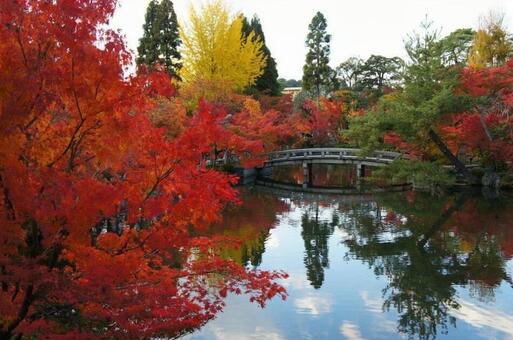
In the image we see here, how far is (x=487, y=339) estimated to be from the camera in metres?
9.56

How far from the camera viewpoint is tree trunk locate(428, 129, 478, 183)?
26875mm

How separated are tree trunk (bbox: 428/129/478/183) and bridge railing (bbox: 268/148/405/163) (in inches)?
97.6

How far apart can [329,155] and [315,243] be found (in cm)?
1719

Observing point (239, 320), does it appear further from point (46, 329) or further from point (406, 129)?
point (406, 129)

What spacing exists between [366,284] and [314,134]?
31.0 meters

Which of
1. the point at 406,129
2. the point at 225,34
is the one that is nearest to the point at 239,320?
the point at 406,129

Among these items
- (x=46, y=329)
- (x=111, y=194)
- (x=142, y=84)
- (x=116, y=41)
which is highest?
(x=116, y=41)

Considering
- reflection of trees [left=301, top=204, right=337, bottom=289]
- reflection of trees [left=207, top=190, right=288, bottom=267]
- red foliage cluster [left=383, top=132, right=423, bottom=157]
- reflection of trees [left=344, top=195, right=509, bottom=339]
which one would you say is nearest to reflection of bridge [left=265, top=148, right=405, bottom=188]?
red foliage cluster [left=383, top=132, right=423, bottom=157]

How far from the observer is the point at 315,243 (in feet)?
58.2

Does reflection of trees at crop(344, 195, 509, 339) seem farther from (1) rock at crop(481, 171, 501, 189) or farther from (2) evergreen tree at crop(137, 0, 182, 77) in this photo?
(2) evergreen tree at crop(137, 0, 182, 77)

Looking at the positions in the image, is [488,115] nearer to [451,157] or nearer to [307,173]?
[451,157]

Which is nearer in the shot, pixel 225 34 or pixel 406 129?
pixel 406 129

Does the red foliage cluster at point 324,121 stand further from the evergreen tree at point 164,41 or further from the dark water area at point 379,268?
the dark water area at point 379,268

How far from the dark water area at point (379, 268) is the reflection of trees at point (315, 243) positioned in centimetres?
4
